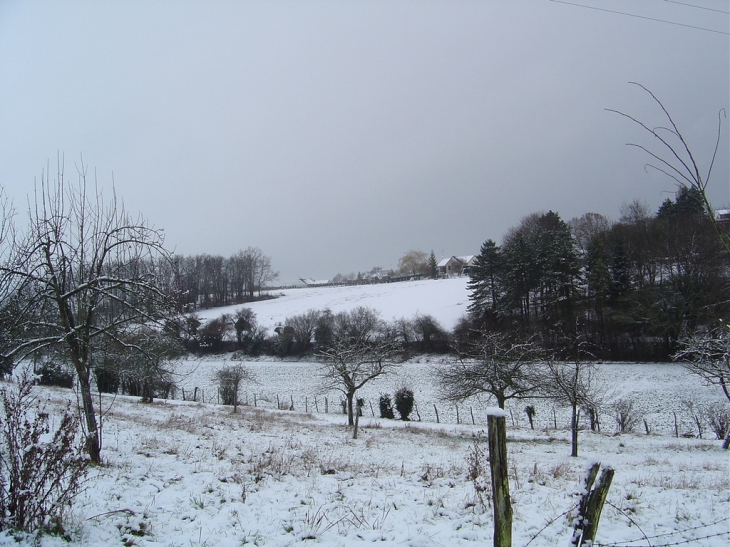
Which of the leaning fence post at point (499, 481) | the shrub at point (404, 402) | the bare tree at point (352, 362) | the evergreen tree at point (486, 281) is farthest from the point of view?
the evergreen tree at point (486, 281)

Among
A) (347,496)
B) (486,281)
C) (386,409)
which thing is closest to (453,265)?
(486,281)

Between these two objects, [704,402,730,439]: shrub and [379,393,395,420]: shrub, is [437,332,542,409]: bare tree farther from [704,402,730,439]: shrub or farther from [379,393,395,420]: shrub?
[379,393,395,420]: shrub

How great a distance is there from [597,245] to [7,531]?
4737 centimetres

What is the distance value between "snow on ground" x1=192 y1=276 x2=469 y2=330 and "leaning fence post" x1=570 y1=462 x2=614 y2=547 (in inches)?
1716

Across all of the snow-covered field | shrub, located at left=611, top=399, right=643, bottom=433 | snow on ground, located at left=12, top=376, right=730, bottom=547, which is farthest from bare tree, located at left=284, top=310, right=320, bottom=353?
snow on ground, located at left=12, top=376, right=730, bottom=547

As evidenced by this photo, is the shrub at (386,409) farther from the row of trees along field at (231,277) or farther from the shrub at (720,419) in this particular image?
the row of trees along field at (231,277)

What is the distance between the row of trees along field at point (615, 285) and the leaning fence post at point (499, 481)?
29.2 meters

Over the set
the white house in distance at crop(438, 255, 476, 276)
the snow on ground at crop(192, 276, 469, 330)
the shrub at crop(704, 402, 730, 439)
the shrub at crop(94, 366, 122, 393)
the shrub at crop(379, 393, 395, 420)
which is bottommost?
the shrub at crop(379, 393, 395, 420)

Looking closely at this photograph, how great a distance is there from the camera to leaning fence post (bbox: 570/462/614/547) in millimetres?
3193

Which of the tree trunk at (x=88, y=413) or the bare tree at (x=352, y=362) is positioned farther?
the bare tree at (x=352, y=362)

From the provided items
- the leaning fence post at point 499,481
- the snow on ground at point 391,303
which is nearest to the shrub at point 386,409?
the snow on ground at point 391,303

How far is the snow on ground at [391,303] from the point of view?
52.8 metres

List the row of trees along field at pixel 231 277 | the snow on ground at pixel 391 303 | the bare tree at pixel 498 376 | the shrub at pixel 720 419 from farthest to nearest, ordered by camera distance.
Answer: the row of trees along field at pixel 231 277
the snow on ground at pixel 391 303
the shrub at pixel 720 419
the bare tree at pixel 498 376

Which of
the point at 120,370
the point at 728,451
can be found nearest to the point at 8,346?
the point at 120,370
